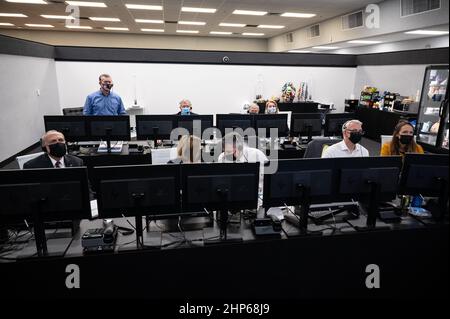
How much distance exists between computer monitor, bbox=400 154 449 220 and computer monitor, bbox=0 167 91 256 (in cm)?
226

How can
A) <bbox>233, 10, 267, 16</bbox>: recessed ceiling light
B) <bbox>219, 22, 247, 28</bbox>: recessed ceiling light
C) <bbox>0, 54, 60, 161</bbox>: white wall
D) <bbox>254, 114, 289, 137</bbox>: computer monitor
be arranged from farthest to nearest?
<bbox>219, 22, 247, 28</bbox>: recessed ceiling light → <bbox>233, 10, 267, 16</bbox>: recessed ceiling light → <bbox>0, 54, 60, 161</bbox>: white wall → <bbox>254, 114, 289, 137</bbox>: computer monitor

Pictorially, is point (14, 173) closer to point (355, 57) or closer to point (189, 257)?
point (189, 257)

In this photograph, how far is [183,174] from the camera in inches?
81.2

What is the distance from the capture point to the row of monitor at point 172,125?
398 cm

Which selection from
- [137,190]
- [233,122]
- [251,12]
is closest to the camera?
[137,190]

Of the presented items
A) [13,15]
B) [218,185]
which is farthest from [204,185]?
[13,15]

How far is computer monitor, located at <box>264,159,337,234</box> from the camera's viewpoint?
2154 mm

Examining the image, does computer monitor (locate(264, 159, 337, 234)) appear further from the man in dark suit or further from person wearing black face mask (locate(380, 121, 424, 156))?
the man in dark suit

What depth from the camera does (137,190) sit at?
2.02 m

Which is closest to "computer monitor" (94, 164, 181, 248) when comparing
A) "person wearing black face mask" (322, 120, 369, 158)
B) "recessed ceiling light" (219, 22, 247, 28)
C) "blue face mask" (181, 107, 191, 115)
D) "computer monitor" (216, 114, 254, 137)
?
"person wearing black face mask" (322, 120, 369, 158)

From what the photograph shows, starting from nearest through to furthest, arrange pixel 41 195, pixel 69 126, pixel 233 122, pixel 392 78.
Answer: pixel 41 195, pixel 69 126, pixel 233 122, pixel 392 78

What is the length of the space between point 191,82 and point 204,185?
5.12m

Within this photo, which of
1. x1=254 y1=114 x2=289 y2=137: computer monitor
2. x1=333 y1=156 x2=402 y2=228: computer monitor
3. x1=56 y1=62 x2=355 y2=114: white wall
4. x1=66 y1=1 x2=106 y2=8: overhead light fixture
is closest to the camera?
x1=333 y1=156 x2=402 y2=228: computer monitor

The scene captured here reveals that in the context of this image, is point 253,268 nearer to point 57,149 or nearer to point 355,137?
point 355,137
